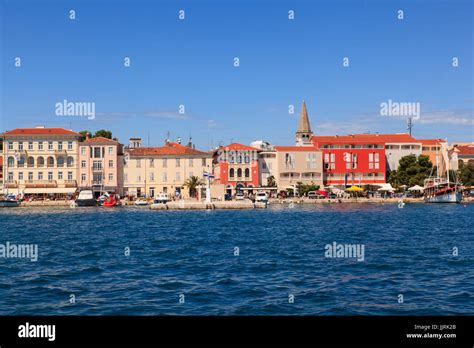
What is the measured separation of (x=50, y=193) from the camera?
77.0 m

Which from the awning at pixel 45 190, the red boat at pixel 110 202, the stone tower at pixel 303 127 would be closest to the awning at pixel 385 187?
the stone tower at pixel 303 127

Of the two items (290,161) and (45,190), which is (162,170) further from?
(290,161)

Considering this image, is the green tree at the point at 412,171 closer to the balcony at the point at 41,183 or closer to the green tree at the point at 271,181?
the green tree at the point at 271,181

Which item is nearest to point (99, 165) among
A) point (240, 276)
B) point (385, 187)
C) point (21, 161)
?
point (21, 161)

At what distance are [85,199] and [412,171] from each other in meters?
44.5

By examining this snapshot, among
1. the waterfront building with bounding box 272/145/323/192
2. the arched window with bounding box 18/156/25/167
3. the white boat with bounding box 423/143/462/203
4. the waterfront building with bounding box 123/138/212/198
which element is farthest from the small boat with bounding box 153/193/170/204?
the white boat with bounding box 423/143/462/203

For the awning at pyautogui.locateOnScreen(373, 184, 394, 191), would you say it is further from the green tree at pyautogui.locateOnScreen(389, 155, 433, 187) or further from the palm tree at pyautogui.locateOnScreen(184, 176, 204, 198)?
the palm tree at pyautogui.locateOnScreen(184, 176, 204, 198)

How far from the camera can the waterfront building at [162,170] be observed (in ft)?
264

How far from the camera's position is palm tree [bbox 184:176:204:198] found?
7881 cm

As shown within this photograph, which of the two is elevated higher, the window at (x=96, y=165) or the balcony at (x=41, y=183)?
the window at (x=96, y=165)

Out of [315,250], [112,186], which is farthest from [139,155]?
[315,250]

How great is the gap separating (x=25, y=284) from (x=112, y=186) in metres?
64.6

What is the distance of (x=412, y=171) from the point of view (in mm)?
81000

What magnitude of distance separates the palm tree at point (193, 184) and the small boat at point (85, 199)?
13502 mm
